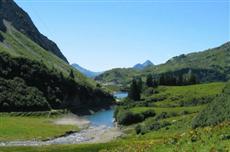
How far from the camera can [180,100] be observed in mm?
188875

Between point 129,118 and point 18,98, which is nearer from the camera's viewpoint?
point 129,118

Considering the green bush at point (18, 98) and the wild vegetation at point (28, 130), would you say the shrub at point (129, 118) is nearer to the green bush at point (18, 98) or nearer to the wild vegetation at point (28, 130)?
the wild vegetation at point (28, 130)

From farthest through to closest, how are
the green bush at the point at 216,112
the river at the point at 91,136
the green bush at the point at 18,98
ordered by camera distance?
the green bush at the point at 18,98 < the river at the point at 91,136 < the green bush at the point at 216,112

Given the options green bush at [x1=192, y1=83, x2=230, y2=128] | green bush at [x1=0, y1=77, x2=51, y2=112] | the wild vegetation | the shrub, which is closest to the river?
the wild vegetation

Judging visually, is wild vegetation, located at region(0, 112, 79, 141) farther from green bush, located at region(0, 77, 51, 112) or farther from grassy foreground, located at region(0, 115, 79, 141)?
green bush, located at region(0, 77, 51, 112)

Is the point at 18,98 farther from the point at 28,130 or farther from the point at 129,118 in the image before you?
the point at 28,130

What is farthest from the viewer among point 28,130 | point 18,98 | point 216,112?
point 18,98

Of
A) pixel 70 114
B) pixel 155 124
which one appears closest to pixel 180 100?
pixel 70 114

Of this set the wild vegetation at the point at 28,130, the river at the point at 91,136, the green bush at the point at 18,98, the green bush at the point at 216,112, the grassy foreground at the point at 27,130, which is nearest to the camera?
the green bush at the point at 216,112

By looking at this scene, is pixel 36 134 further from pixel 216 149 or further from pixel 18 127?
pixel 216 149

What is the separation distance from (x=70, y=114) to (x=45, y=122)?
31.3m

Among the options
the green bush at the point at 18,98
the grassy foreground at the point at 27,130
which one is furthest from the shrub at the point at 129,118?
the green bush at the point at 18,98

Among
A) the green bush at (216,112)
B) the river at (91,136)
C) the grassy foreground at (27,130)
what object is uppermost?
the green bush at (216,112)

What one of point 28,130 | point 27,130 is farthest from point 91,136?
point 27,130
